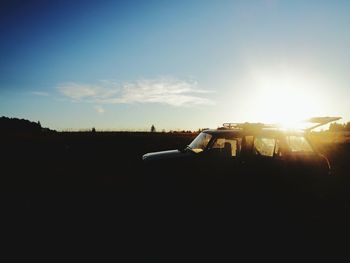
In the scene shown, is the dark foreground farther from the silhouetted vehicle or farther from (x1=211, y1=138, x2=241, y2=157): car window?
(x1=211, y1=138, x2=241, y2=157): car window

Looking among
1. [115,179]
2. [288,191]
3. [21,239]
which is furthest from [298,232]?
[115,179]

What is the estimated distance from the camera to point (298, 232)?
218 inches

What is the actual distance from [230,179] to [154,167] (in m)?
1.93

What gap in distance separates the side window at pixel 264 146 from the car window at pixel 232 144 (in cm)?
43

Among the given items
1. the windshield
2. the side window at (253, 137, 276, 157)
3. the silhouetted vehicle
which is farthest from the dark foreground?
the windshield

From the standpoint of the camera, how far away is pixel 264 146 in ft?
24.0

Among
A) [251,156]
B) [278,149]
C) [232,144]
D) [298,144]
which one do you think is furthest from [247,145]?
[298,144]

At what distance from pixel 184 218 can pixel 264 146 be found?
2683mm

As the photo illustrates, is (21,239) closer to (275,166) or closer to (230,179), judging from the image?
(230,179)

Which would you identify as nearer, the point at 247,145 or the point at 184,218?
the point at 184,218

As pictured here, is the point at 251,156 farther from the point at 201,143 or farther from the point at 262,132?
the point at 201,143

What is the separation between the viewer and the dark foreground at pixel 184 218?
467cm

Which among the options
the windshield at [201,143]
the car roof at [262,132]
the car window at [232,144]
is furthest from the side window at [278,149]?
the windshield at [201,143]

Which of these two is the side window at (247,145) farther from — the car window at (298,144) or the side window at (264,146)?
the car window at (298,144)
